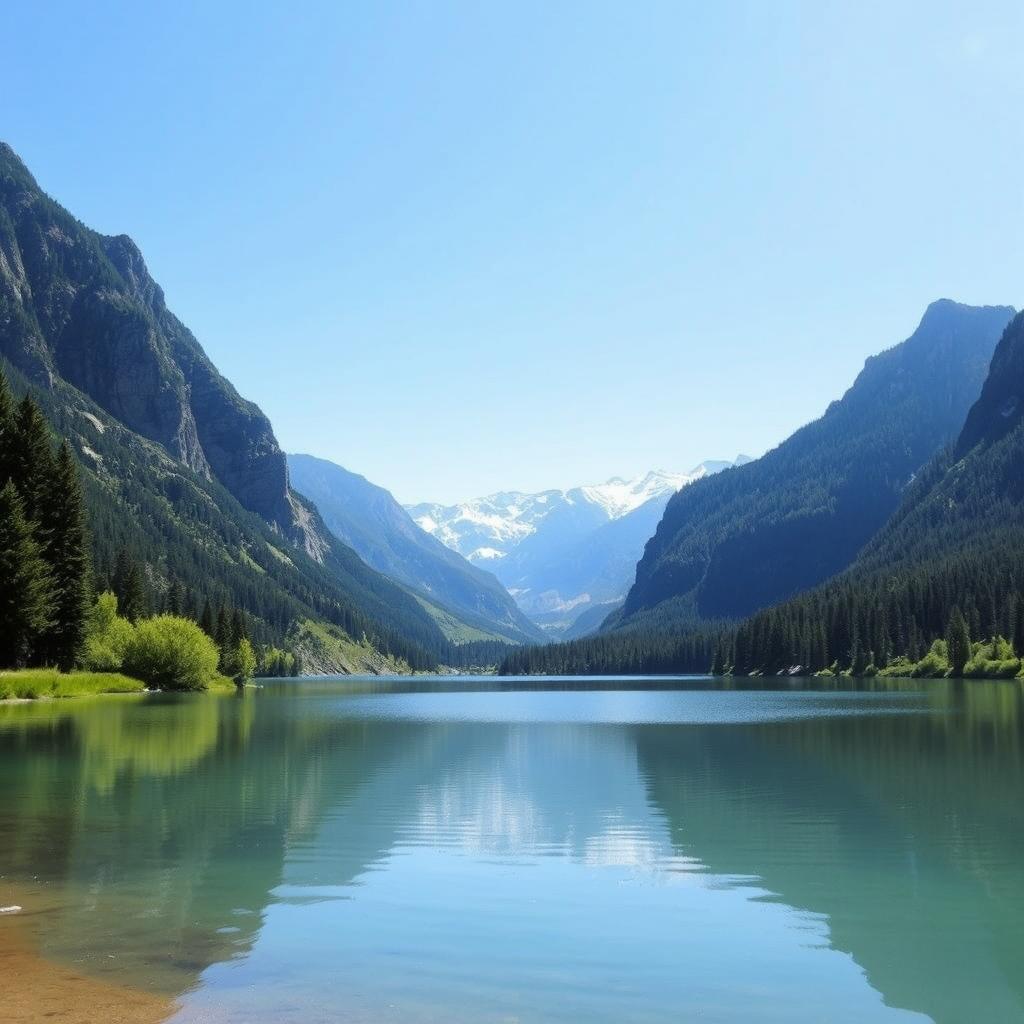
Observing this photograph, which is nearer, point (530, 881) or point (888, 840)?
point (530, 881)

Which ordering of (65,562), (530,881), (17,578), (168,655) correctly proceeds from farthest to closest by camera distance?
1. (168,655)
2. (65,562)
3. (17,578)
4. (530,881)

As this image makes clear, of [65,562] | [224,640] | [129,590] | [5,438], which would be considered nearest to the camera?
[5,438]

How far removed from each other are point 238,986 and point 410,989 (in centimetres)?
238

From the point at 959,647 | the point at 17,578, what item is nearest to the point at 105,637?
the point at 17,578

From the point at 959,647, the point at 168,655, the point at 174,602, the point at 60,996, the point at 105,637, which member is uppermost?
the point at 174,602

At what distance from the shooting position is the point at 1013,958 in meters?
16.2

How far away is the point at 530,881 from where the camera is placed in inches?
862

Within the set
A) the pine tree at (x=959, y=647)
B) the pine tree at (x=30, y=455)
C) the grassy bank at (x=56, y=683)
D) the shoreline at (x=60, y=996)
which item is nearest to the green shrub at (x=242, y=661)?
the grassy bank at (x=56, y=683)

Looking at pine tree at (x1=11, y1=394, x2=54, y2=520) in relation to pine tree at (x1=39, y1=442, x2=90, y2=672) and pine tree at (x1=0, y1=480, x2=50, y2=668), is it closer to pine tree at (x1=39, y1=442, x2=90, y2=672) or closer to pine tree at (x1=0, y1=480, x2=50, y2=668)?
pine tree at (x1=0, y1=480, x2=50, y2=668)

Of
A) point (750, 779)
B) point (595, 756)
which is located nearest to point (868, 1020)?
point (750, 779)

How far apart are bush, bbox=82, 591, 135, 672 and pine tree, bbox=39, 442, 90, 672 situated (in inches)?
275

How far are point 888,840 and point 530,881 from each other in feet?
33.6

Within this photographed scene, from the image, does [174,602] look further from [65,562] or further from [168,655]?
[65,562]

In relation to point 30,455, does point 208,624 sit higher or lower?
lower
